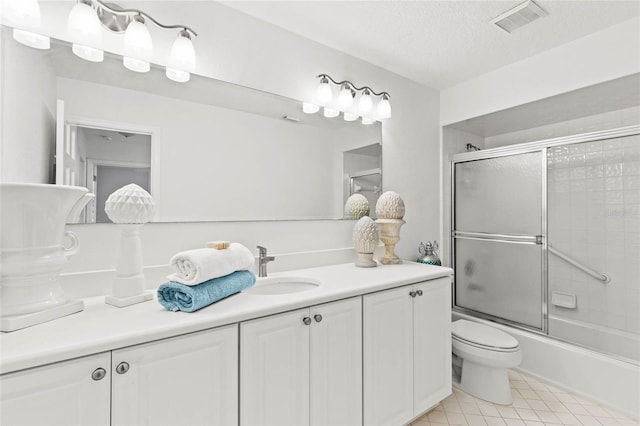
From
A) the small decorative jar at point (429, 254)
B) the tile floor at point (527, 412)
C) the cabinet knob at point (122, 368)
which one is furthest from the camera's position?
the small decorative jar at point (429, 254)

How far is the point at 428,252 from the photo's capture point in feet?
7.72

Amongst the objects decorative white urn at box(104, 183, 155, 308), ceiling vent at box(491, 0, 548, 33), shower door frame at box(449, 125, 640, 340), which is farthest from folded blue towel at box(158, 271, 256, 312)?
shower door frame at box(449, 125, 640, 340)

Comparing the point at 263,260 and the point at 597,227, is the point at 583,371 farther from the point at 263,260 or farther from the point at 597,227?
the point at 263,260

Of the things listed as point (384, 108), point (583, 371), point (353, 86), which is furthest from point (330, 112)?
point (583, 371)

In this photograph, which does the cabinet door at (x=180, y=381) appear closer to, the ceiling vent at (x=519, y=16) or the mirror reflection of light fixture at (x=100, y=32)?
the mirror reflection of light fixture at (x=100, y=32)

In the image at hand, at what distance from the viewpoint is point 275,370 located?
1164mm

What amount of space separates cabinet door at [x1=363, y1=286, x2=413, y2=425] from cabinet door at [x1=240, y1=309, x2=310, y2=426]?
34cm

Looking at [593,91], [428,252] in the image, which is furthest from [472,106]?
[428,252]

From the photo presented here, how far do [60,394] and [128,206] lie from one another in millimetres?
583

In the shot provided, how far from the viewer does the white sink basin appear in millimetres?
1567

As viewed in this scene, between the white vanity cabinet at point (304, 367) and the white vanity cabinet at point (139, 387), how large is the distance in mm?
73

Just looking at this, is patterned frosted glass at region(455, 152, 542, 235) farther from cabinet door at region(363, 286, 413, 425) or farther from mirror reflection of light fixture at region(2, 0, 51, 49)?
mirror reflection of light fixture at region(2, 0, 51, 49)

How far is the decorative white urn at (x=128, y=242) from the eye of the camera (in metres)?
1.13

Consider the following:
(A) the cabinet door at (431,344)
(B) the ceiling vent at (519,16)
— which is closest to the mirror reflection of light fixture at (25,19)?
(A) the cabinet door at (431,344)
